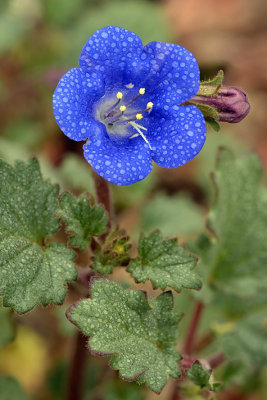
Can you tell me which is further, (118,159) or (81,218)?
(81,218)

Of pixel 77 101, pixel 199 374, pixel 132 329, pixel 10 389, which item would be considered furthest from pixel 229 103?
pixel 10 389

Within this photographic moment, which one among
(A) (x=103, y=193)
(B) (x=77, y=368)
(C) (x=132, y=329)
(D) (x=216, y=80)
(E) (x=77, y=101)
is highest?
(D) (x=216, y=80)

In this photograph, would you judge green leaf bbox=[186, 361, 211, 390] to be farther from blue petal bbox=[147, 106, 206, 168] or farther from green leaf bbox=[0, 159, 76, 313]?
A: blue petal bbox=[147, 106, 206, 168]

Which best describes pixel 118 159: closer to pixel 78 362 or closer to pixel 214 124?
pixel 214 124

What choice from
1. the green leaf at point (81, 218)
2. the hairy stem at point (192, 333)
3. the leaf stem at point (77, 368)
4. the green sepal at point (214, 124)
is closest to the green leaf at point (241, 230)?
the hairy stem at point (192, 333)

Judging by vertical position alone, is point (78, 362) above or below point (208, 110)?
below

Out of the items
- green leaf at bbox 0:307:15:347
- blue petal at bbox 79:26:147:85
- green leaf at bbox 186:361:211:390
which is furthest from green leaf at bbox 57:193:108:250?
green leaf at bbox 0:307:15:347

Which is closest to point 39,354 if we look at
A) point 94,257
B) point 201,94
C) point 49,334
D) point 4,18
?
point 49,334
